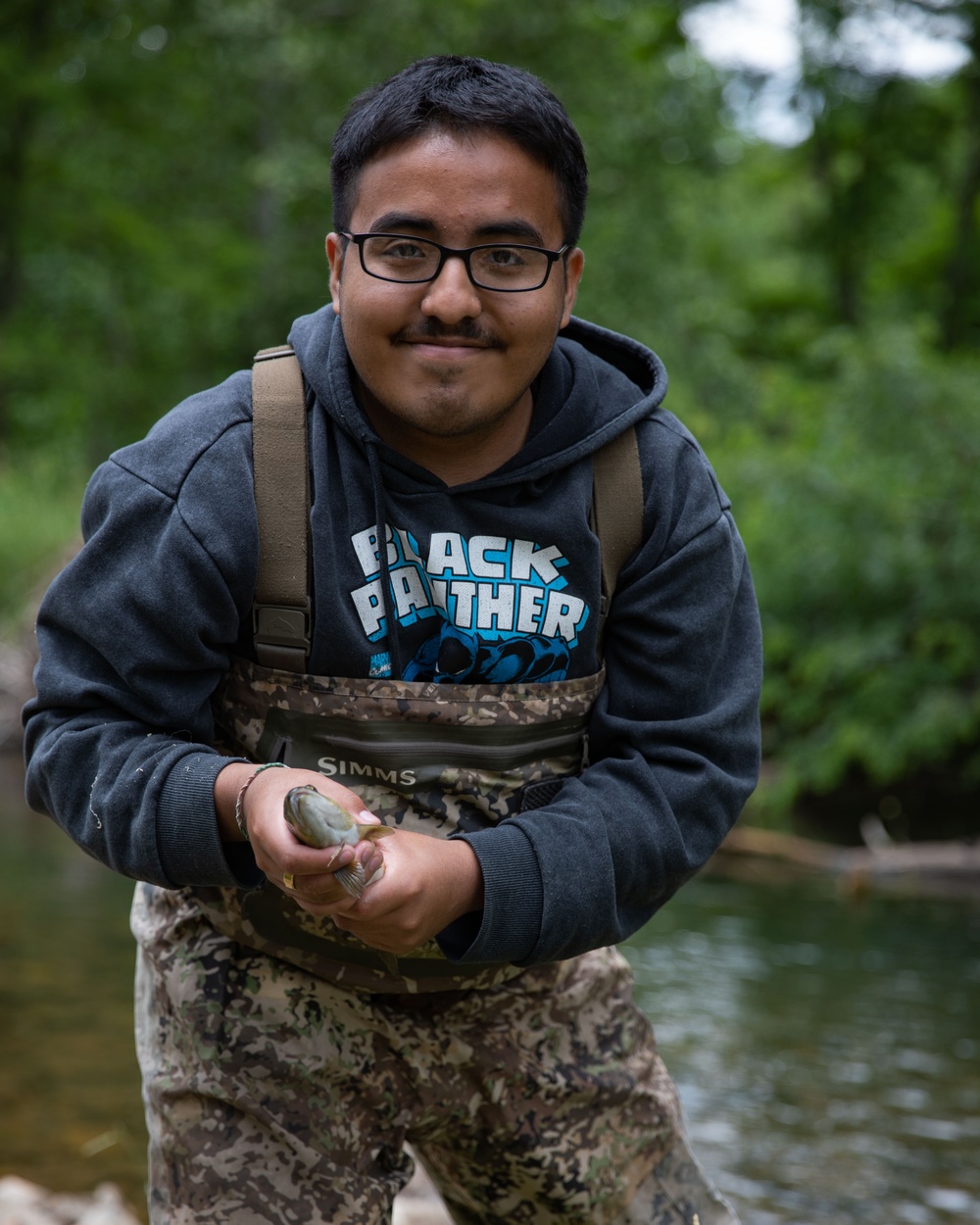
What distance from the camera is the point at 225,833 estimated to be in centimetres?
185

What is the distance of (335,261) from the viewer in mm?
2129

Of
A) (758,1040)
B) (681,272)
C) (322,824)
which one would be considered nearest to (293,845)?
(322,824)

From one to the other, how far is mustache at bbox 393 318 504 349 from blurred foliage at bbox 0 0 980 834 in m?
7.32

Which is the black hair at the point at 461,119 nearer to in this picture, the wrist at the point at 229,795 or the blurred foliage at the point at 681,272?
the wrist at the point at 229,795

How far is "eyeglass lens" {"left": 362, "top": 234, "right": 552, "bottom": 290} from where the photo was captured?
196cm

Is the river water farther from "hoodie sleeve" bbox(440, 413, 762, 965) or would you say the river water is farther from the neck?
the neck

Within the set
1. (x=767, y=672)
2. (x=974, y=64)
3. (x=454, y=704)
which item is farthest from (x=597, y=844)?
(x=974, y=64)

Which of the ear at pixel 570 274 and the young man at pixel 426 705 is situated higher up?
the ear at pixel 570 274

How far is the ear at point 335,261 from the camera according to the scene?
2.09 m

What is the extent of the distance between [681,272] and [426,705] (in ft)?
52.1

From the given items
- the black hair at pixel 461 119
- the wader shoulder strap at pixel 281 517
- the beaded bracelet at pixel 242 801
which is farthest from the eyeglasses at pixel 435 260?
the beaded bracelet at pixel 242 801

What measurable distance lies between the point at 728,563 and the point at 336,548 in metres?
0.58

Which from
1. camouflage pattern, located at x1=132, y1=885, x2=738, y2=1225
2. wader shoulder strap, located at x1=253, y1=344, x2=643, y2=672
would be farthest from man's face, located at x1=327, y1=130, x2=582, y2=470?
camouflage pattern, located at x1=132, y1=885, x2=738, y2=1225

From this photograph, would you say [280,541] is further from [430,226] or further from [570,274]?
[570,274]
